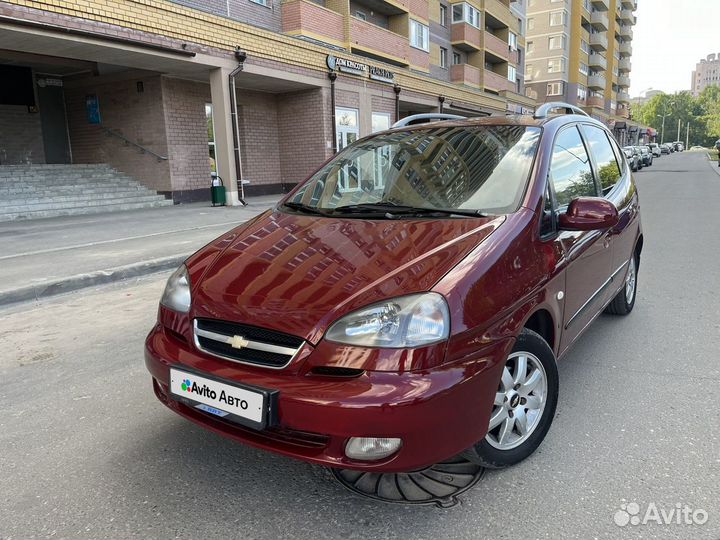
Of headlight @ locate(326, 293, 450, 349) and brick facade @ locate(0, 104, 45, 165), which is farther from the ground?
brick facade @ locate(0, 104, 45, 165)

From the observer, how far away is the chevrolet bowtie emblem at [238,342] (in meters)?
2.11

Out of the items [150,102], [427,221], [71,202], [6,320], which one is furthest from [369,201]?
[150,102]

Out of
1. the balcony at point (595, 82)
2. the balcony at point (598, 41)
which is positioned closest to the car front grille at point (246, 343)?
the balcony at point (595, 82)

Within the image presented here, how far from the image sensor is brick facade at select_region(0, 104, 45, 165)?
16.6 meters

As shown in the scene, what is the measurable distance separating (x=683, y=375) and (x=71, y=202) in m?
13.8

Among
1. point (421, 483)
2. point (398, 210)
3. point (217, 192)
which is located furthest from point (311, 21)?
point (421, 483)

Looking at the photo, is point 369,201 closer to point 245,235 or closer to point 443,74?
point 245,235

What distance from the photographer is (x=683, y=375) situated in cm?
343

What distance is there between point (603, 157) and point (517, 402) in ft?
7.76

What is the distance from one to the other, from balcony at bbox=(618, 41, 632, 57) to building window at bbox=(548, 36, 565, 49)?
33.6 metres

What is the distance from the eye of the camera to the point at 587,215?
2.73m

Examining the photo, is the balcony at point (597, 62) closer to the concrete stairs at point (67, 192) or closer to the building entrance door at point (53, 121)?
the building entrance door at point (53, 121)

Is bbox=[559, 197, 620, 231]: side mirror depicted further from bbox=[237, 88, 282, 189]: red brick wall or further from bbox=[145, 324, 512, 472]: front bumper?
bbox=[237, 88, 282, 189]: red brick wall

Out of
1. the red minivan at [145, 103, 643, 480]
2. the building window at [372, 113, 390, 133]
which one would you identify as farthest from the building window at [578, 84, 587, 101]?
the red minivan at [145, 103, 643, 480]
